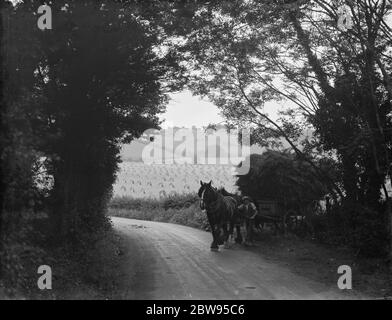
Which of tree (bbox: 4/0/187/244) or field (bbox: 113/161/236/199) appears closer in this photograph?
tree (bbox: 4/0/187/244)

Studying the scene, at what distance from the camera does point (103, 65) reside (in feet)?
45.3

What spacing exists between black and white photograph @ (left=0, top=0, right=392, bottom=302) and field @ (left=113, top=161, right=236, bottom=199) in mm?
26522

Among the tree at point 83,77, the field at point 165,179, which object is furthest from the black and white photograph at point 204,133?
the field at point 165,179

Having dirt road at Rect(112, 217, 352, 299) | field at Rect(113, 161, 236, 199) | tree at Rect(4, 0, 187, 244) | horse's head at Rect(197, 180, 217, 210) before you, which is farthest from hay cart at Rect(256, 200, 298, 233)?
field at Rect(113, 161, 236, 199)

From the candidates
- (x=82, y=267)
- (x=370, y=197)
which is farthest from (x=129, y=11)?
(x=370, y=197)

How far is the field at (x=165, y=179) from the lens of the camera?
5112cm

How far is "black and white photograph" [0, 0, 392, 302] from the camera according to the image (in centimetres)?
994

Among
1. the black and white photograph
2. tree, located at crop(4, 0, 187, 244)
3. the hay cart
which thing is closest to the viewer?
the black and white photograph

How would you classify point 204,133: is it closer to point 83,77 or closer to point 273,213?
point 273,213

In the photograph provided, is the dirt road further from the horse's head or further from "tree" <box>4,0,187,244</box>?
"tree" <box>4,0,187,244</box>

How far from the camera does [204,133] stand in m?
19.9

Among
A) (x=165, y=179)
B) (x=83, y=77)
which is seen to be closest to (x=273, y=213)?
(x=83, y=77)

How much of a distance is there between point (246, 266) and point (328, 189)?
6.67 metres
